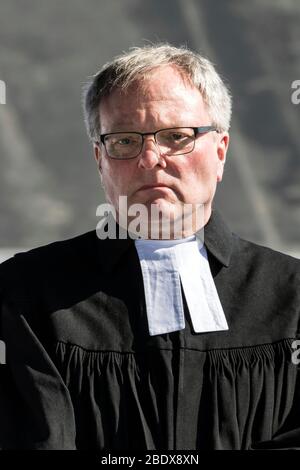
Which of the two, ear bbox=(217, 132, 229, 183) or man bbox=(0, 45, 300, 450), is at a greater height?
ear bbox=(217, 132, 229, 183)

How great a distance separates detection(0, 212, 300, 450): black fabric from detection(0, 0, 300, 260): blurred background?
2.66 metres

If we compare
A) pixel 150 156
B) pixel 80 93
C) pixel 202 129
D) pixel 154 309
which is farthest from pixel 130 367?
pixel 80 93

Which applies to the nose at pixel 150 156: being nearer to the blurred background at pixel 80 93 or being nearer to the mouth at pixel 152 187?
the mouth at pixel 152 187

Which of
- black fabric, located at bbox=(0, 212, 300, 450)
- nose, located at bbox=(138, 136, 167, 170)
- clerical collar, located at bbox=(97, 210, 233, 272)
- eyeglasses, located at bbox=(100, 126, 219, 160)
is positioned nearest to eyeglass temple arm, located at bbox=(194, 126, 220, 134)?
eyeglasses, located at bbox=(100, 126, 219, 160)

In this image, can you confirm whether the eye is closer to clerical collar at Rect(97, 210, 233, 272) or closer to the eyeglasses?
the eyeglasses

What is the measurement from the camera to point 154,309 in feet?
8.77

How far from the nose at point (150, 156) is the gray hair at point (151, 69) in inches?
6.8

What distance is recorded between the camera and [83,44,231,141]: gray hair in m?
2.69

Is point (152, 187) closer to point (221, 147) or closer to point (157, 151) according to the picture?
point (157, 151)

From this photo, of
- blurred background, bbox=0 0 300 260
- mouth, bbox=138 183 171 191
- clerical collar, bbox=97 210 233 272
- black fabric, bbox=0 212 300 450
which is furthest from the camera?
blurred background, bbox=0 0 300 260

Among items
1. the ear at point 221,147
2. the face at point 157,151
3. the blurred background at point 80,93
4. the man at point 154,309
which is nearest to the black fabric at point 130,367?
the man at point 154,309
